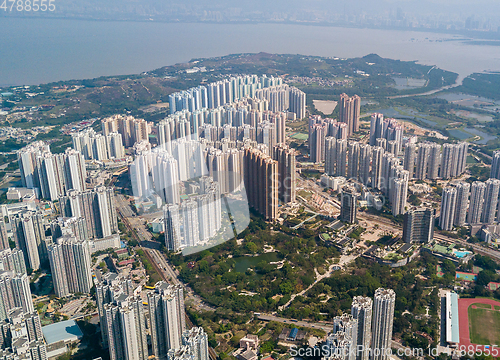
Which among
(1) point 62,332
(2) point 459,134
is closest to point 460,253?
(1) point 62,332

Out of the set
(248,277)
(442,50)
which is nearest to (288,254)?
(248,277)

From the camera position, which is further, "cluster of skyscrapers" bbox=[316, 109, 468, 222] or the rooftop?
"cluster of skyscrapers" bbox=[316, 109, 468, 222]

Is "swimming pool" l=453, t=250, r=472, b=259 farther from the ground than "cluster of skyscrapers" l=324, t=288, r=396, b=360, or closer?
closer

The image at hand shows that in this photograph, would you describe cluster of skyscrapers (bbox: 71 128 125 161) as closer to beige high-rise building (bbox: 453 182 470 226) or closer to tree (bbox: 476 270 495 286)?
beige high-rise building (bbox: 453 182 470 226)

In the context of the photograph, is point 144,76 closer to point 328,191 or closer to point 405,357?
point 328,191

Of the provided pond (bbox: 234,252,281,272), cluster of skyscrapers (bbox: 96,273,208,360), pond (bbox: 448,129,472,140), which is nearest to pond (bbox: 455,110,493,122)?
pond (bbox: 448,129,472,140)

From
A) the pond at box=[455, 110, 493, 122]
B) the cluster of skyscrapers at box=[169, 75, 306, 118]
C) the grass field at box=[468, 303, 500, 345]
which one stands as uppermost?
the cluster of skyscrapers at box=[169, 75, 306, 118]
